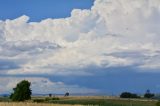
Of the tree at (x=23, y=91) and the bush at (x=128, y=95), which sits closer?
the tree at (x=23, y=91)

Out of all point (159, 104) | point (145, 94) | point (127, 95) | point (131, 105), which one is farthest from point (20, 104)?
point (145, 94)

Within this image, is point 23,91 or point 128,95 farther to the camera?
point 128,95

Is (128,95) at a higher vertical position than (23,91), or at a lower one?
higher

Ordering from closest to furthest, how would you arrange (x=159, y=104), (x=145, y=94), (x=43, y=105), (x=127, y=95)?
(x=43, y=105), (x=159, y=104), (x=127, y=95), (x=145, y=94)

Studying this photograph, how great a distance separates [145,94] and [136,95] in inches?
544

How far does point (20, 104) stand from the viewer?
7656 centimetres

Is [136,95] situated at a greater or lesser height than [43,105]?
greater

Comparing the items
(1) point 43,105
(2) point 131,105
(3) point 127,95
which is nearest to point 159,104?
(2) point 131,105

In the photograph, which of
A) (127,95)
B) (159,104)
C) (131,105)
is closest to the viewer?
(159,104)

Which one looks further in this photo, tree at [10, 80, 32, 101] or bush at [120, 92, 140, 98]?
bush at [120, 92, 140, 98]

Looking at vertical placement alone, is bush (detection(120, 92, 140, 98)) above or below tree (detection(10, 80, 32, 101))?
above

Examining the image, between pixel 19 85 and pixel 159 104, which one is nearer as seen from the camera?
pixel 159 104

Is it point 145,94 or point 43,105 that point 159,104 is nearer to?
point 43,105

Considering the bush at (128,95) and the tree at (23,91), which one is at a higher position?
the bush at (128,95)
